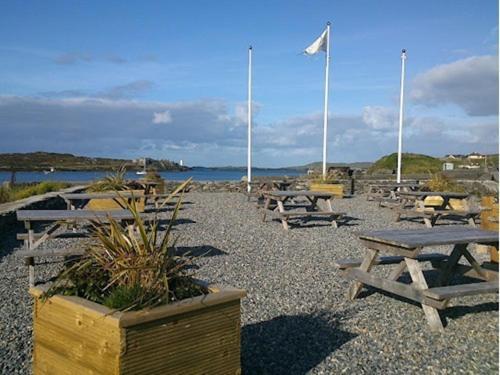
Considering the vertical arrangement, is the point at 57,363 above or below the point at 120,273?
below

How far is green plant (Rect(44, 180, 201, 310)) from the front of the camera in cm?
284

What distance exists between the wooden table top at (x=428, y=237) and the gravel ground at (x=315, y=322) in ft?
2.25

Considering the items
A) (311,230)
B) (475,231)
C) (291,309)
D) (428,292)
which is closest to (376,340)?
(428,292)

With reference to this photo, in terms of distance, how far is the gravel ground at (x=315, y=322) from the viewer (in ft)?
11.7

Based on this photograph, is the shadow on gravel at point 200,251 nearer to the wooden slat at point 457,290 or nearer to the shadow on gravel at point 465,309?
the shadow on gravel at point 465,309

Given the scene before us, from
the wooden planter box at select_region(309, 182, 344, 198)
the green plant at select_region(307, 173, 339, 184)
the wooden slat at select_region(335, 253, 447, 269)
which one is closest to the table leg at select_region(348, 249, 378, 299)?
the wooden slat at select_region(335, 253, 447, 269)

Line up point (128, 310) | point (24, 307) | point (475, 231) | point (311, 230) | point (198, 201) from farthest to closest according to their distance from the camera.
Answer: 1. point (198, 201)
2. point (311, 230)
3. point (475, 231)
4. point (24, 307)
5. point (128, 310)

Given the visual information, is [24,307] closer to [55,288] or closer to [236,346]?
[55,288]

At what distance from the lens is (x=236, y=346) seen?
2.96m

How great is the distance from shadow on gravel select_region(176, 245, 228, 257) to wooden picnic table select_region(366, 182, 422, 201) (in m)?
8.64

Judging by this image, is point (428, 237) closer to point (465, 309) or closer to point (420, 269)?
point (420, 269)

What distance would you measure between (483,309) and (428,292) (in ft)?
3.55

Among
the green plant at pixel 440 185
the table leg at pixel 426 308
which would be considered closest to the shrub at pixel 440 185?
the green plant at pixel 440 185

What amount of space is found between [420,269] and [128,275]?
2.58 metres
